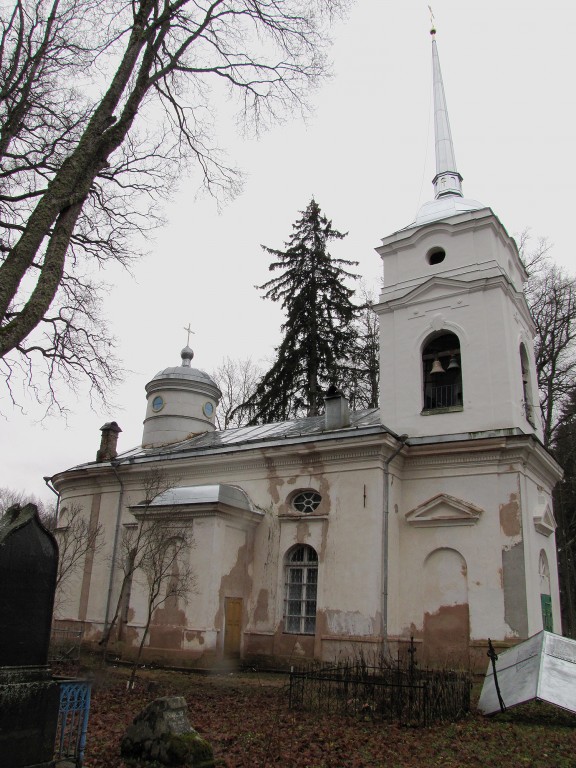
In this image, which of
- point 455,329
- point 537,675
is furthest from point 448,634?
point 455,329

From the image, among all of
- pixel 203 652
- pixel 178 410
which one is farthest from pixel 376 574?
pixel 178 410

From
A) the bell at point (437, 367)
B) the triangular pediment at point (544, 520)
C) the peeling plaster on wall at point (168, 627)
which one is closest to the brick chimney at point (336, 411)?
the bell at point (437, 367)

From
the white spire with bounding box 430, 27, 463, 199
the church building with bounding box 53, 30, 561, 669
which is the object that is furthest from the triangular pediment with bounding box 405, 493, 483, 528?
the white spire with bounding box 430, 27, 463, 199

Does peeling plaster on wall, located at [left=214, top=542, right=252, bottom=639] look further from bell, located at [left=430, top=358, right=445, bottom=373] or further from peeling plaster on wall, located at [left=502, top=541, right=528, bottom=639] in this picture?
bell, located at [left=430, top=358, right=445, bottom=373]

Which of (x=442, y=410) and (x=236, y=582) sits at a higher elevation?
(x=442, y=410)

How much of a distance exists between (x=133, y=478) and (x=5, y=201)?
33.3ft

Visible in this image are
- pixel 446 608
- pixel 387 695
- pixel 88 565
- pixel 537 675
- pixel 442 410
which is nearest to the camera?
pixel 537 675

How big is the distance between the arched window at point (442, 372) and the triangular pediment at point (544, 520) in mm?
2876

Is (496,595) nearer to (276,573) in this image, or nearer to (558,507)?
(276,573)

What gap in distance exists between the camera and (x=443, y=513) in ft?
46.0

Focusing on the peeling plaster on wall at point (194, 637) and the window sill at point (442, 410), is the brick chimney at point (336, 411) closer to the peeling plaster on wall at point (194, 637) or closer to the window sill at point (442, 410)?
the window sill at point (442, 410)

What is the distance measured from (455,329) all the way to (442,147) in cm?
738

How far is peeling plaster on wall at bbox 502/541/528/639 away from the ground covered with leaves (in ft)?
10.9

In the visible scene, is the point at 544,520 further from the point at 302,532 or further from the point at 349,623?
the point at 302,532
